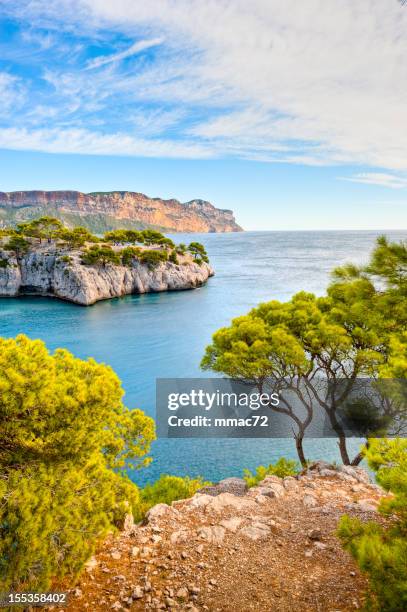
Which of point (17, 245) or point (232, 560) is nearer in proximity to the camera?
point (232, 560)

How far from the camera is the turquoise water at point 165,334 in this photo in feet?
55.9

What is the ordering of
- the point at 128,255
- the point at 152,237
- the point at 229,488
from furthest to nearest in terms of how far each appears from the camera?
the point at 152,237, the point at 128,255, the point at 229,488

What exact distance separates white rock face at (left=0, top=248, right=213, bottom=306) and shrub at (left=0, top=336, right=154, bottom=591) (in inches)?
1902

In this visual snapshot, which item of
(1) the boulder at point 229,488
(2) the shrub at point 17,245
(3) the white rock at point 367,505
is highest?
(2) the shrub at point 17,245

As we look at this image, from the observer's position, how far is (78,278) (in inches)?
2088

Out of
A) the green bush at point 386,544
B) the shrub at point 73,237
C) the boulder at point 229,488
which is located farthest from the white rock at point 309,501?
the shrub at point 73,237

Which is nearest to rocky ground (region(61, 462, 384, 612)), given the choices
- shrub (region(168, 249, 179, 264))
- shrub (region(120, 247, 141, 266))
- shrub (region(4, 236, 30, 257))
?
shrub (region(120, 247, 141, 266))

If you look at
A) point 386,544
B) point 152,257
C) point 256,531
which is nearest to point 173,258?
point 152,257

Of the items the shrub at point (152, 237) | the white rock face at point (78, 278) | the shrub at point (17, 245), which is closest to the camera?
the white rock face at point (78, 278)

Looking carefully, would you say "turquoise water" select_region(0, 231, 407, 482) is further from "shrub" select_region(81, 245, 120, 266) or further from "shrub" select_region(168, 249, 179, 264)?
"shrub" select_region(168, 249, 179, 264)

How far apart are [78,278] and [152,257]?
1425 centimetres

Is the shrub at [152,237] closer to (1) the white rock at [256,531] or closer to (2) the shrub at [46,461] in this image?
(1) the white rock at [256,531]

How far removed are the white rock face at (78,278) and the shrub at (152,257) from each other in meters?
0.72

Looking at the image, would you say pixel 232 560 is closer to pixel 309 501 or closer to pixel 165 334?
pixel 309 501
